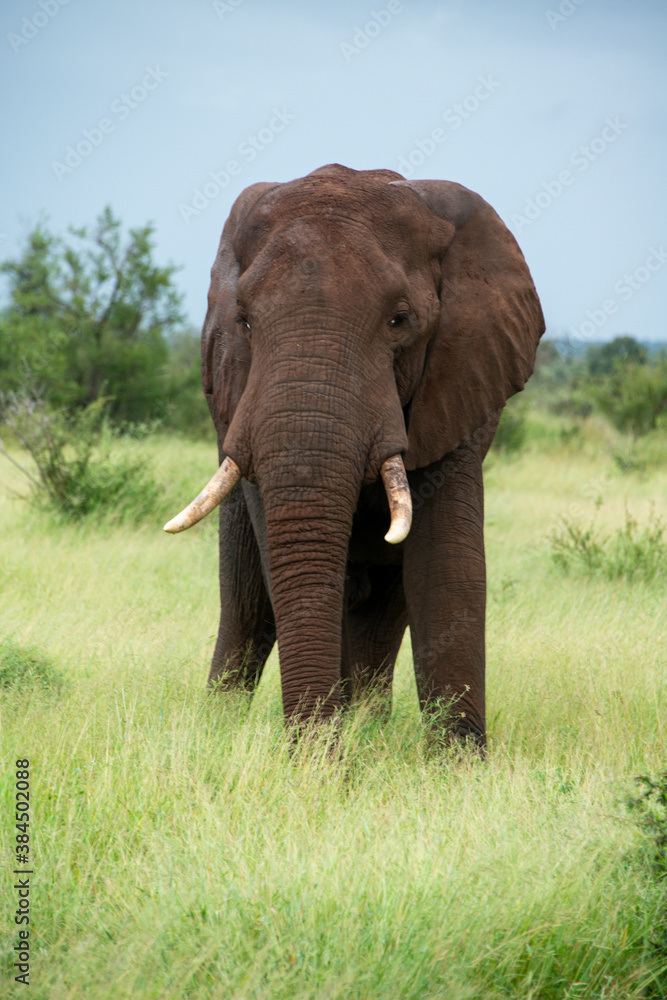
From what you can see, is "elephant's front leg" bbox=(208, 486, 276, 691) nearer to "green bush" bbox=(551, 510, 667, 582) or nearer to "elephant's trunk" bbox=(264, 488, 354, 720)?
"elephant's trunk" bbox=(264, 488, 354, 720)

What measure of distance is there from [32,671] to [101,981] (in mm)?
2439

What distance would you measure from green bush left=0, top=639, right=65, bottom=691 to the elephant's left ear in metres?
1.98

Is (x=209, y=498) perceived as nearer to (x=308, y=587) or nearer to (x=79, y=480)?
(x=308, y=587)

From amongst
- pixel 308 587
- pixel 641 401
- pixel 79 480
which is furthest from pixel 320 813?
pixel 641 401

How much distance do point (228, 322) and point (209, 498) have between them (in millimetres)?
862

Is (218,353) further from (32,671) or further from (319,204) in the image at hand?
(32,671)

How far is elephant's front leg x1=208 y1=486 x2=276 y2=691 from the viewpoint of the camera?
5.13 meters

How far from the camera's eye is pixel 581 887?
2.85 m

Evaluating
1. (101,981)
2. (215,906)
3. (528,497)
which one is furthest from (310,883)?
(528,497)

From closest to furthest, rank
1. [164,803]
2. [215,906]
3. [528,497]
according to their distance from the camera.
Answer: [215,906] < [164,803] < [528,497]

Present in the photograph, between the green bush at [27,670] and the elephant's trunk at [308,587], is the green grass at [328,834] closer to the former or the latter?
the green bush at [27,670]

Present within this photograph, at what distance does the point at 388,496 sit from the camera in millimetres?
3744

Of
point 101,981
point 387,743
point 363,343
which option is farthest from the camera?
point 387,743

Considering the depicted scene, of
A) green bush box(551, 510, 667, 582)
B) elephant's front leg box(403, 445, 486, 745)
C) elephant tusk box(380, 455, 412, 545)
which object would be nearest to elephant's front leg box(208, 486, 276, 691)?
elephant's front leg box(403, 445, 486, 745)
